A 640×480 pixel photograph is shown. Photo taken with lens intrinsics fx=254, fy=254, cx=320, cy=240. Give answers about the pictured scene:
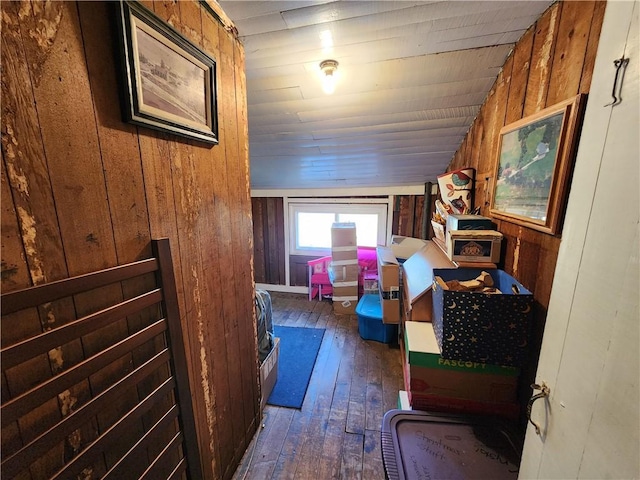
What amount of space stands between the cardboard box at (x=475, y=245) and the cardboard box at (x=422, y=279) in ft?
0.30

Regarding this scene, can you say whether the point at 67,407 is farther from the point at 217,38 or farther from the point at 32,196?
the point at 217,38

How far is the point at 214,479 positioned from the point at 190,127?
152 cm

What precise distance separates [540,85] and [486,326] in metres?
0.98


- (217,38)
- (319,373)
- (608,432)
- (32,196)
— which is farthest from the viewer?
(319,373)

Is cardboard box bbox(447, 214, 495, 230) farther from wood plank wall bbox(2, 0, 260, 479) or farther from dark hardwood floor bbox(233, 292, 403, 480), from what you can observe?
dark hardwood floor bbox(233, 292, 403, 480)

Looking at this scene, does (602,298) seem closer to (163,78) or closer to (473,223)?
(473,223)

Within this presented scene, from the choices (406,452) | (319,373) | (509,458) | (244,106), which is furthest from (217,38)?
(319,373)

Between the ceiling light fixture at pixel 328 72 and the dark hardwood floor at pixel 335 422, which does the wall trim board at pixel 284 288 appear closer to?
the dark hardwood floor at pixel 335 422

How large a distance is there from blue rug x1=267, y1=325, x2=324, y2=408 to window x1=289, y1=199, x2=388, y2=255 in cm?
137

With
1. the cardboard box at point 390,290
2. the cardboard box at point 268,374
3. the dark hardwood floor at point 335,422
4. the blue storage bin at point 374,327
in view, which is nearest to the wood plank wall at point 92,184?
the dark hardwood floor at point 335,422

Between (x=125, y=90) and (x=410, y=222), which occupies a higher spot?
(x=125, y=90)

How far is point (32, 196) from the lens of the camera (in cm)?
51

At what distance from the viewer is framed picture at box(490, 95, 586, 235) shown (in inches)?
31.1

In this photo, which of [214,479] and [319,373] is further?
[319,373]
